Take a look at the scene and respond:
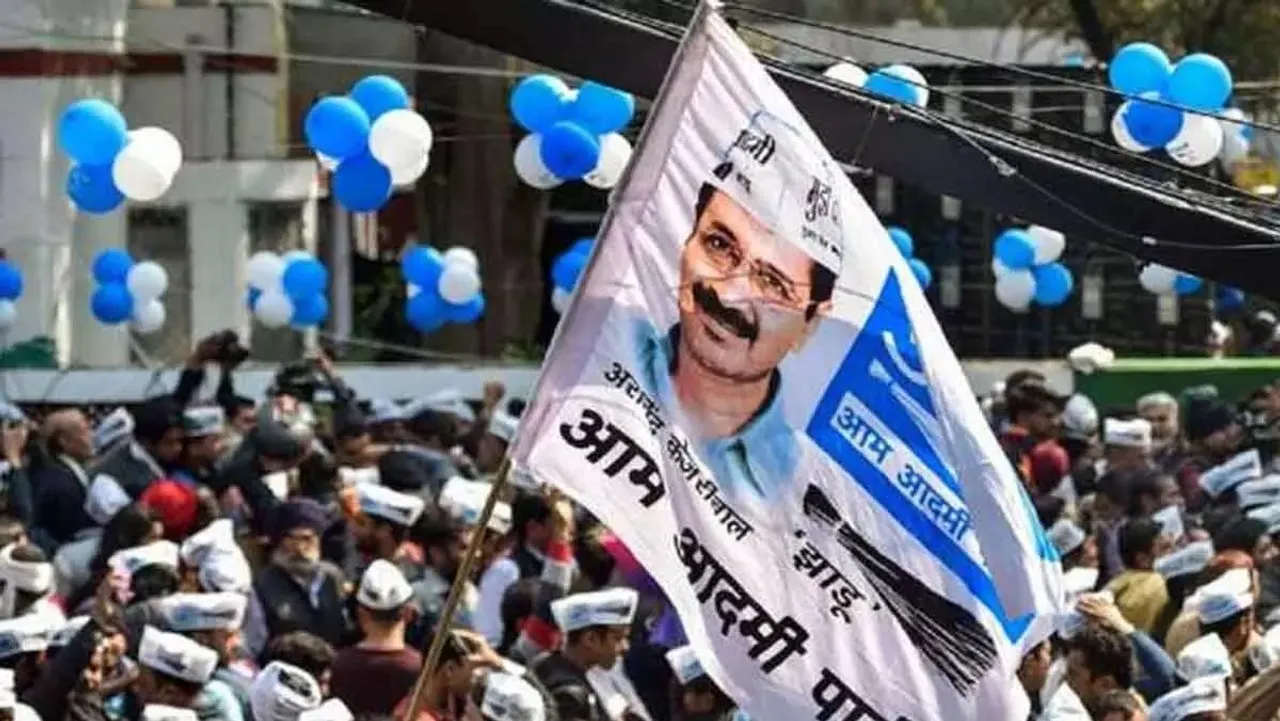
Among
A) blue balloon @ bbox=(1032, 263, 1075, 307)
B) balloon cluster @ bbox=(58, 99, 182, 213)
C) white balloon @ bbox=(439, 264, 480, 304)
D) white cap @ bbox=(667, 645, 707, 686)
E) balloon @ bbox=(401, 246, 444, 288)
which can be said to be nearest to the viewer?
white cap @ bbox=(667, 645, 707, 686)

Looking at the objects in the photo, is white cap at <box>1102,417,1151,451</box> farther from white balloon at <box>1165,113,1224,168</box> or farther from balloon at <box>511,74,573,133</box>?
balloon at <box>511,74,573,133</box>

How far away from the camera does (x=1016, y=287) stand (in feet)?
61.3

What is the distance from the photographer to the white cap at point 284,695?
923cm

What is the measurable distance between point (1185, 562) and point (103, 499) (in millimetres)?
4353

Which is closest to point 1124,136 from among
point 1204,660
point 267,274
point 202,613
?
point 1204,660

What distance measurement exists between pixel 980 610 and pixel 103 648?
3612 millimetres

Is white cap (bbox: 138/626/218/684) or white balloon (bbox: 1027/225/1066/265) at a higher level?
white cap (bbox: 138/626/218/684)

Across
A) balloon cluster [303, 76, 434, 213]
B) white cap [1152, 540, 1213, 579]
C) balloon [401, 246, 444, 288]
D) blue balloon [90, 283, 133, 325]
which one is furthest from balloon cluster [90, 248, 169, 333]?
white cap [1152, 540, 1213, 579]

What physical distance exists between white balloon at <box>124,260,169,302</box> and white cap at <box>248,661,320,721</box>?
10.2 meters

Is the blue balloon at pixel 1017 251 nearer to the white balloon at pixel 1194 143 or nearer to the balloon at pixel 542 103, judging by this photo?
the white balloon at pixel 1194 143

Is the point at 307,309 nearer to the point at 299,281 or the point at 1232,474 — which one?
the point at 299,281

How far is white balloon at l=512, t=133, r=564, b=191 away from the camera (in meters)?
14.4

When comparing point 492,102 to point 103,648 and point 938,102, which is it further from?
point 103,648

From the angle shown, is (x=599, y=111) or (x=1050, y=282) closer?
(x=599, y=111)
